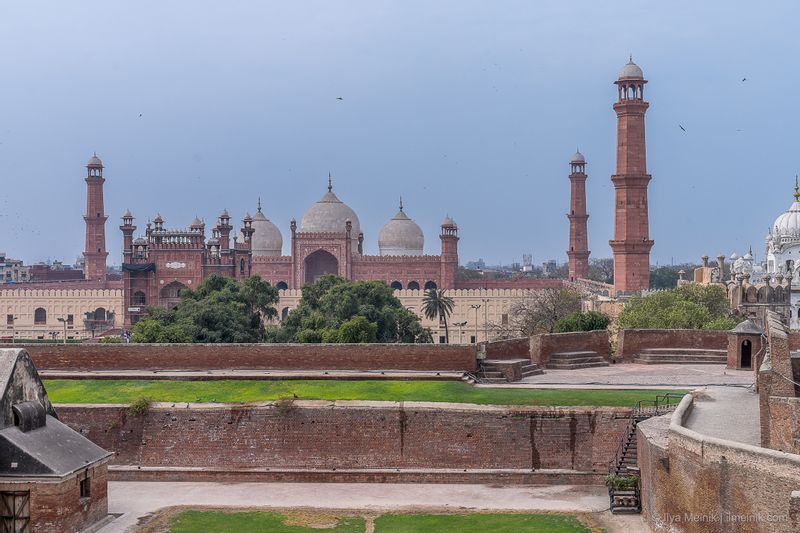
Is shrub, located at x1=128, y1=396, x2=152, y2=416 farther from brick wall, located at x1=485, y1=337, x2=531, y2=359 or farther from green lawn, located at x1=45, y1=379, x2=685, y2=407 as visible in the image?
brick wall, located at x1=485, y1=337, x2=531, y2=359

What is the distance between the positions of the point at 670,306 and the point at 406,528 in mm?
20274

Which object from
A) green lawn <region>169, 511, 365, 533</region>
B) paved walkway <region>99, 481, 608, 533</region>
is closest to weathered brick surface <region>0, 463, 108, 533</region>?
paved walkway <region>99, 481, 608, 533</region>

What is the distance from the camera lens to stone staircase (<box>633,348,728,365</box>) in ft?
77.1

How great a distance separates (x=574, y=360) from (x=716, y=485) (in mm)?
11574

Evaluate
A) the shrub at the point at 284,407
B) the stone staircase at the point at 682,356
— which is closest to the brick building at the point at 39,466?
the shrub at the point at 284,407

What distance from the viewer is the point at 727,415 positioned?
15156 millimetres

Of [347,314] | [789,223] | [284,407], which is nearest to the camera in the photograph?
[284,407]

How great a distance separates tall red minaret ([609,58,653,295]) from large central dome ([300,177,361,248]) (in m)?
23.7

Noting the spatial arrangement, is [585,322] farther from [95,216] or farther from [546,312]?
[95,216]

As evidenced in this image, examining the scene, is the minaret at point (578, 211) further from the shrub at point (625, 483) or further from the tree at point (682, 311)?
the shrub at point (625, 483)

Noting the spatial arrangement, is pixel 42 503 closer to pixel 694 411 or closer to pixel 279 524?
pixel 279 524

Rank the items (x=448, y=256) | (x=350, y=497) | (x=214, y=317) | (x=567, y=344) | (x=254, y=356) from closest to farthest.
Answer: (x=350, y=497) → (x=254, y=356) → (x=567, y=344) → (x=214, y=317) → (x=448, y=256)

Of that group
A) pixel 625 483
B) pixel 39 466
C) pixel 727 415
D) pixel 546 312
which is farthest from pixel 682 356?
pixel 546 312

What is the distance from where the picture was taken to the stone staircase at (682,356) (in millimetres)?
23500
